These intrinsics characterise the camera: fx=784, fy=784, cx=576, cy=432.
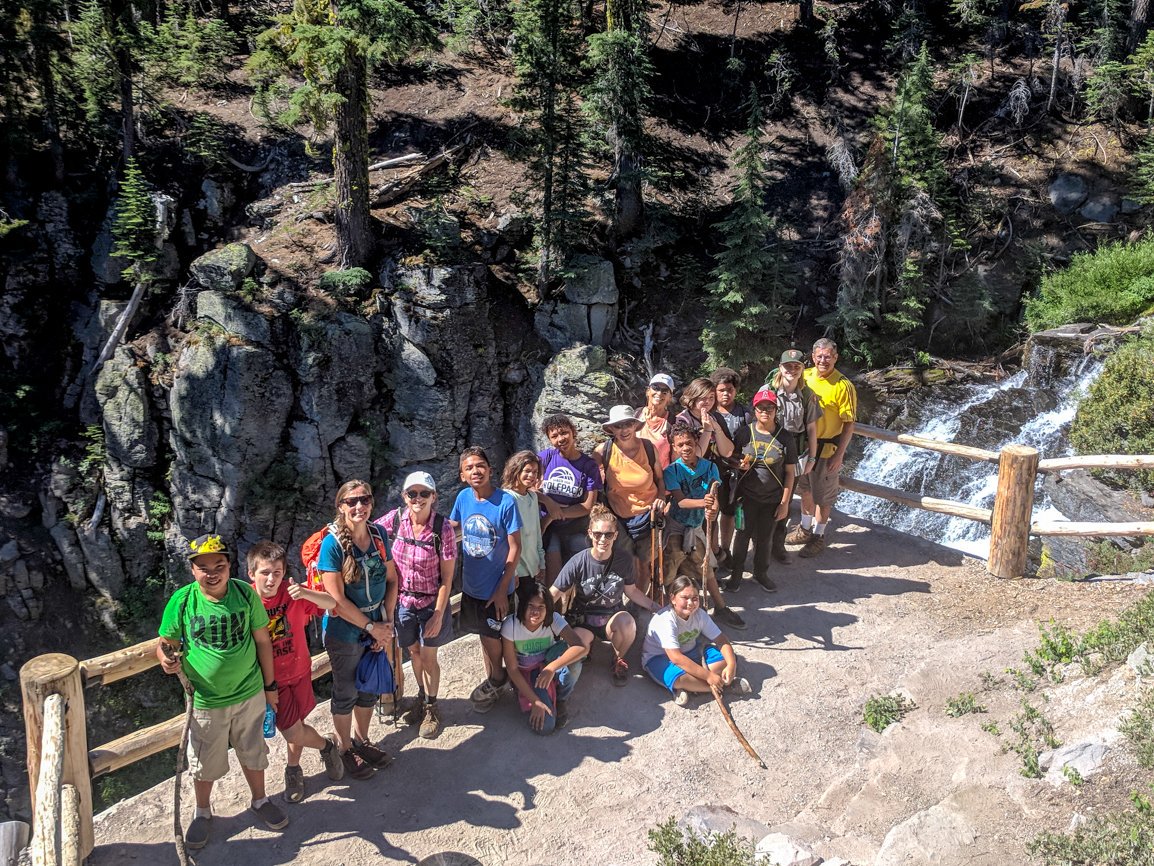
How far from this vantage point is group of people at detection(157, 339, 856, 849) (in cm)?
468

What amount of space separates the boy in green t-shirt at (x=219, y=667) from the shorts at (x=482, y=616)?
143 cm

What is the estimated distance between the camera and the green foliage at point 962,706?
552 cm

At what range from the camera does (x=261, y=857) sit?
462 centimetres

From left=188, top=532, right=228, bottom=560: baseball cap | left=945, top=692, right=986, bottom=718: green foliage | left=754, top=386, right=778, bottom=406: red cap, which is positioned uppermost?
left=754, top=386, right=778, bottom=406: red cap

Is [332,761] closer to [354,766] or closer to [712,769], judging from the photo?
[354,766]

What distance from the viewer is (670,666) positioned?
19.6 feet

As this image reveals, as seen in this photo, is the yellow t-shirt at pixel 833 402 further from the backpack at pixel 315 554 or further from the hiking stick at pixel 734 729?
the backpack at pixel 315 554

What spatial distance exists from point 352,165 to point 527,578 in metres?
11.9

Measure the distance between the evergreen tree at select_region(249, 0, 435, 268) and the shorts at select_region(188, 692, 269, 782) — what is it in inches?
448

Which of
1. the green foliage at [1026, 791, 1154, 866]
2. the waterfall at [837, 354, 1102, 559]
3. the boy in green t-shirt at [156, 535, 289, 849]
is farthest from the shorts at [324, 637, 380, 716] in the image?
the waterfall at [837, 354, 1102, 559]

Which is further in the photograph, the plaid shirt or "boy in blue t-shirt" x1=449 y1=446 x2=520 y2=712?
"boy in blue t-shirt" x1=449 y1=446 x2=520 y2=712

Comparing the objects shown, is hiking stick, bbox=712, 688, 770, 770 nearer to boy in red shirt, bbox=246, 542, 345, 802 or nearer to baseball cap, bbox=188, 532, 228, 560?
boy in red shirt, bbox=246, 542, 345, 802

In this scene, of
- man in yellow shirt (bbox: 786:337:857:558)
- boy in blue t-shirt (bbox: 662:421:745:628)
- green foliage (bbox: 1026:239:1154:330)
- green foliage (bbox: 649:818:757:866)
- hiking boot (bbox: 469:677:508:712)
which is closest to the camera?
green foliage (bbox: 649:818:757:866)

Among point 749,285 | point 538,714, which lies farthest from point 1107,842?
point 749,285
